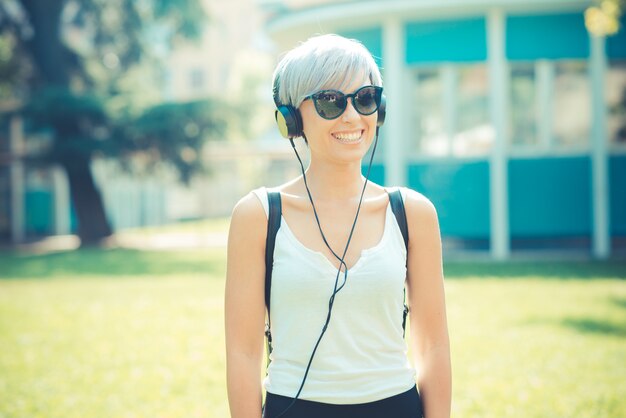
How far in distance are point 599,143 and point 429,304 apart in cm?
1288

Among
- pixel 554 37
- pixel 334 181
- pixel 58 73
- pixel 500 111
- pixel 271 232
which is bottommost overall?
pixel 271 232

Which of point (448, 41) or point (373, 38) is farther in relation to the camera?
point (373, 38)

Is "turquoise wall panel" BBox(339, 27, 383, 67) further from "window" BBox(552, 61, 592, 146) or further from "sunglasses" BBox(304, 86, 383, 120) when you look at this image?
"sunglasses" BBox(304, 86, 383, 120)

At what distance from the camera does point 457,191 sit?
14953mm

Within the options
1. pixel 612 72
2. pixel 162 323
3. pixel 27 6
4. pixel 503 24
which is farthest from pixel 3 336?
pixel 27 6

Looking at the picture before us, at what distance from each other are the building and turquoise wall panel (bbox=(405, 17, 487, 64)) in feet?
0.07

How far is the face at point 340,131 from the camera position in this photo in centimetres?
214

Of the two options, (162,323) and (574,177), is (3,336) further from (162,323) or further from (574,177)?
(574,177)

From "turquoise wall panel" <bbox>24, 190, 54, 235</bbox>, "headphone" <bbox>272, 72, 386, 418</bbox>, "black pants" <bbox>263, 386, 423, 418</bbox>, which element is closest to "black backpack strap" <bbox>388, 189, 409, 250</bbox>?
"headphone" <bbox>272, 72, 386, 418</bbox>

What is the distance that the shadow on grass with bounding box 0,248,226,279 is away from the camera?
13969 mm

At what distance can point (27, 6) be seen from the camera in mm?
21266

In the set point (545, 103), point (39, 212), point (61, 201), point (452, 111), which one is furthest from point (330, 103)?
point (39, 212)

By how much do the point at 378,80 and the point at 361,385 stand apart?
95 centimetres

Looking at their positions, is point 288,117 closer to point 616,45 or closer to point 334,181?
point 334,181
